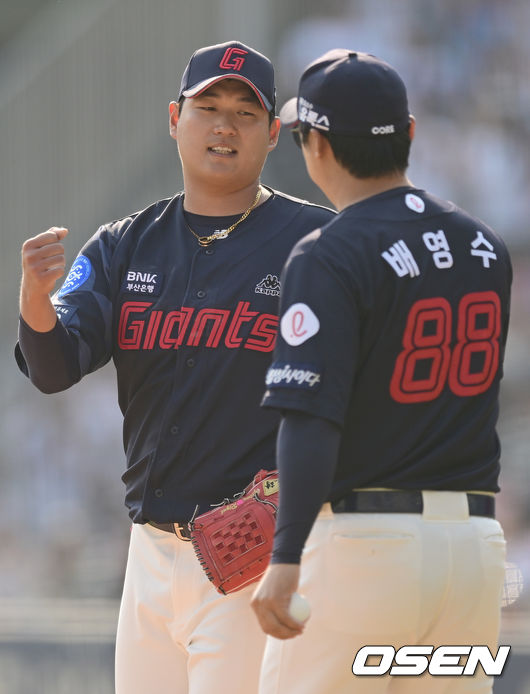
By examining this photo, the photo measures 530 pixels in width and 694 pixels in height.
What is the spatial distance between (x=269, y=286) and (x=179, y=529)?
25.5 inches

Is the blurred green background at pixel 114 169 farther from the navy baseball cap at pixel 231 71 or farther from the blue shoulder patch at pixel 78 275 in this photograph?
the navy baseball cap at pixel 231 71

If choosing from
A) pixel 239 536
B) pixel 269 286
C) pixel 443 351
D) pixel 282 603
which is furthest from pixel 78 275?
pixel 282 603

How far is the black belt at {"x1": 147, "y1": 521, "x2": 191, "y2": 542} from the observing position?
2814mm

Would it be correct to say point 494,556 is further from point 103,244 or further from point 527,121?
point 527,121

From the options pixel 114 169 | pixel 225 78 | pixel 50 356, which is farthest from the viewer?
pixel 114 169

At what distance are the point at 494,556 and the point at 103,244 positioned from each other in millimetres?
1404

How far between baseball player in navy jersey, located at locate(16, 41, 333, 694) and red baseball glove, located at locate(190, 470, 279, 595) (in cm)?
5

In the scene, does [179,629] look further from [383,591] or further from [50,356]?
[383,591]

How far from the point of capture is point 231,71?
9.73ft

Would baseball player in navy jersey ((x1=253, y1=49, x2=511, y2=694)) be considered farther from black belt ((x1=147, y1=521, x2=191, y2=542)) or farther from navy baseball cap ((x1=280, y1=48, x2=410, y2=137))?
black belt ((x1=147, y1=521, x2=191, y2=542))

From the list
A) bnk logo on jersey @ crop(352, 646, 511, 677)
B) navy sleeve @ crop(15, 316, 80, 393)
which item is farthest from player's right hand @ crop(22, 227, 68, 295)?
bnk logo on jersey @ crop(352, 646, 511, 677)

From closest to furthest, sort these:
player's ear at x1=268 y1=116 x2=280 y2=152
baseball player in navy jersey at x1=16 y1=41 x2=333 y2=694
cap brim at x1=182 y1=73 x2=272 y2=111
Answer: baseball player in navy jersey at x1=16 y1=41 x2=333 y2=694 < cap brim at x1=182 y1=73 x2=272 y2=111 < player's ear at x1=268 y1=116 x2=280 y2=152

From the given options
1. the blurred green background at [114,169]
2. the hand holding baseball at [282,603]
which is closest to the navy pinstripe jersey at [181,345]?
the hand holding baseball at [282,603]

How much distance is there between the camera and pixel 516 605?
6066mm
